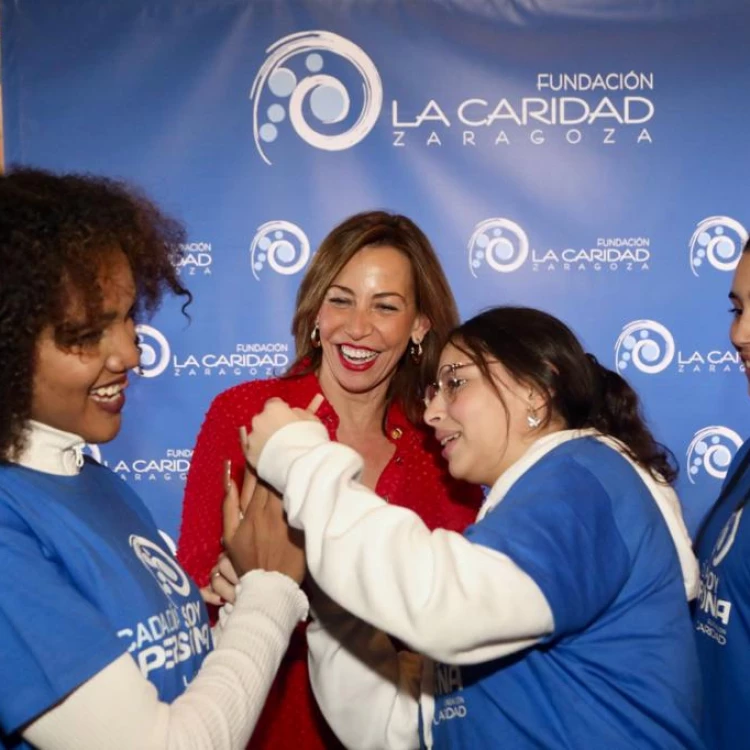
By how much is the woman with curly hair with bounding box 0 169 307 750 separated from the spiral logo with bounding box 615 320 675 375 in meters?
2.01

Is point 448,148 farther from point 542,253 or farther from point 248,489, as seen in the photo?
point 248,489

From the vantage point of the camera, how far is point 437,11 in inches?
126

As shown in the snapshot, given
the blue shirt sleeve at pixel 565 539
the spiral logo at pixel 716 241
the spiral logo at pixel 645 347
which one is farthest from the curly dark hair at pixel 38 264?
the spiral logo at pixel 716 241

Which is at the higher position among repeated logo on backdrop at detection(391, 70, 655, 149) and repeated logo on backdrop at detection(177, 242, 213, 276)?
repeated logo on backdrop at detection(391, 70, 655, 149)

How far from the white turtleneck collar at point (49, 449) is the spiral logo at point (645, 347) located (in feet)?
7.40

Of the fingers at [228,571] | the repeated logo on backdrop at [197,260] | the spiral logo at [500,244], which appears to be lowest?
the fingers at [228,571]

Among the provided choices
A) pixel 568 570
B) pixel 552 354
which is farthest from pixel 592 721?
pixel 552 354

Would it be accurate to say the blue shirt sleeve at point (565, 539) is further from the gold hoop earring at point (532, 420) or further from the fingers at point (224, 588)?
the fingers at point (224, 588)

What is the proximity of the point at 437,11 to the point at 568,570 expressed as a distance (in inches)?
96.0

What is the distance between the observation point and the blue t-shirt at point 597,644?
1.29 meters

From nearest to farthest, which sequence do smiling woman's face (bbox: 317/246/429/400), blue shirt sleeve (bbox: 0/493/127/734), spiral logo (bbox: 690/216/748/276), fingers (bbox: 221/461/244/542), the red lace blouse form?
blue shirt sleeve (bbox: 0/493/127/734) < fingers (bbox: 221/461/244/542) < the red lace blouse < smiling woman's face (bbox: 317/246/429/400) < spiral logo (bbox: 690/216/748/276)

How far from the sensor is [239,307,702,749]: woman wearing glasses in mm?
1204

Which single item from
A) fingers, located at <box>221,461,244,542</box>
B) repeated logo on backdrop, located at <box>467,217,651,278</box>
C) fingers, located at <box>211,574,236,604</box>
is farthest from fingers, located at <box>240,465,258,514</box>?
repeated logo on backdrop, located at <box>467,217,651,278</box>

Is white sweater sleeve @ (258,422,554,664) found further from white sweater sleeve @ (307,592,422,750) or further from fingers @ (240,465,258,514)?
white sweater sleeve @ (307,592,422,750)
